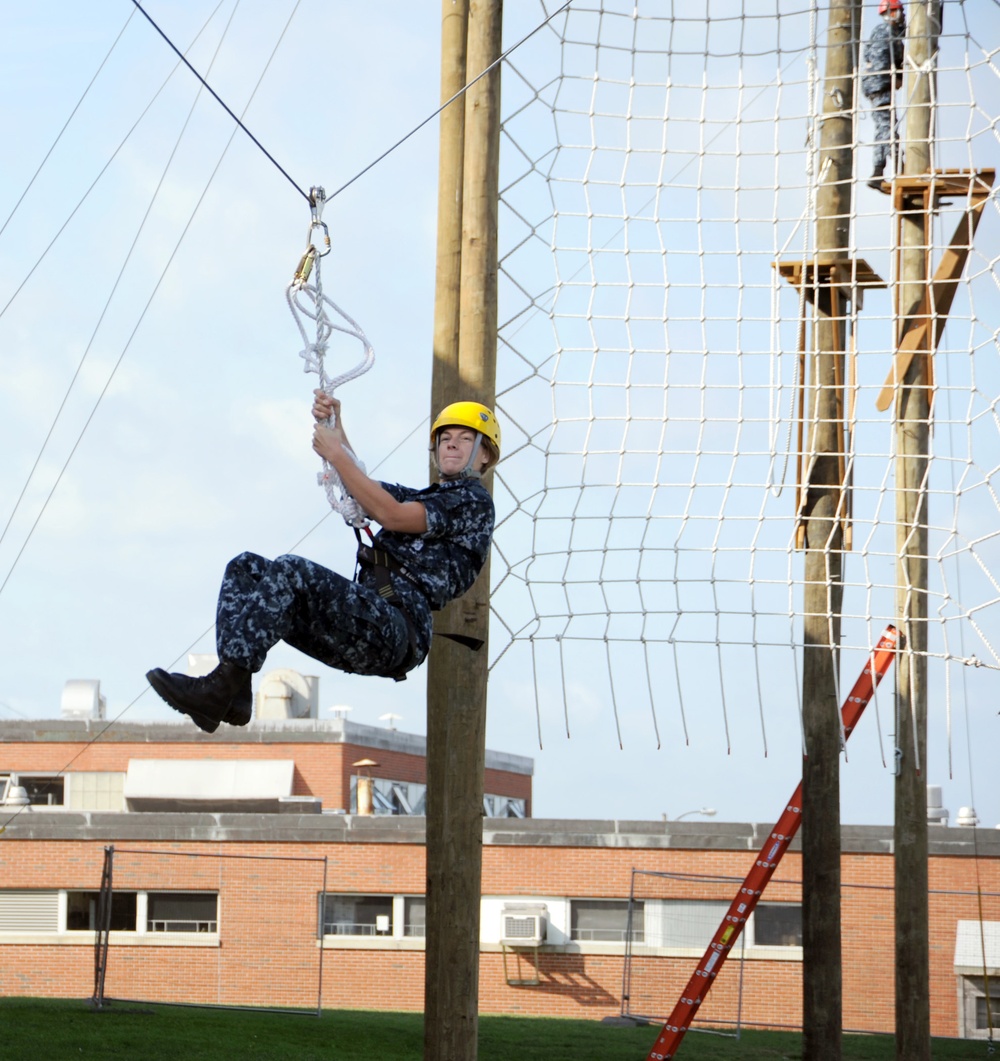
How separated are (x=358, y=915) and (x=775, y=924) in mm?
5815

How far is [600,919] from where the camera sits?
22.8m

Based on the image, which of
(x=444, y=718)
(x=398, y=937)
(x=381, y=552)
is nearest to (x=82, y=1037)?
(x=444, y=718)

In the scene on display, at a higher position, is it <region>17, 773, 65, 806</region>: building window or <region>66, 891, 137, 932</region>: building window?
<region>17, 773, 65, 806</region>: building window

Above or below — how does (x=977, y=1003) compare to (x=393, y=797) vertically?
below

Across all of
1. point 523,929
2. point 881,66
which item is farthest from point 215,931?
point 881,66

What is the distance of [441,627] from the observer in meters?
6.15

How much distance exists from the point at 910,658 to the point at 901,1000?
2.46 m

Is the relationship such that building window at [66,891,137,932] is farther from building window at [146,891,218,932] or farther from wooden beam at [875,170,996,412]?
wooden beam at [875,170,996,412]

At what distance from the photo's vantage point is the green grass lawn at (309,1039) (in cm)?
1142

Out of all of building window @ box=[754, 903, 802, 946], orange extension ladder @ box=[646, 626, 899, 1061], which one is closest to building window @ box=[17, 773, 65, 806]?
building window @ box=[754, 903, 802, 946]

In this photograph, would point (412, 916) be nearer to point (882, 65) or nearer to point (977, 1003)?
point (977, 1003)

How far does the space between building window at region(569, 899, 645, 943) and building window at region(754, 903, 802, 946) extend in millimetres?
1624

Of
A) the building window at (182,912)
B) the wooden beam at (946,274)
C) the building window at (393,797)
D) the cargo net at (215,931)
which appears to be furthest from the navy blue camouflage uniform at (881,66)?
the building window at (393,797)

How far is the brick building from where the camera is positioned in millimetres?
21344
